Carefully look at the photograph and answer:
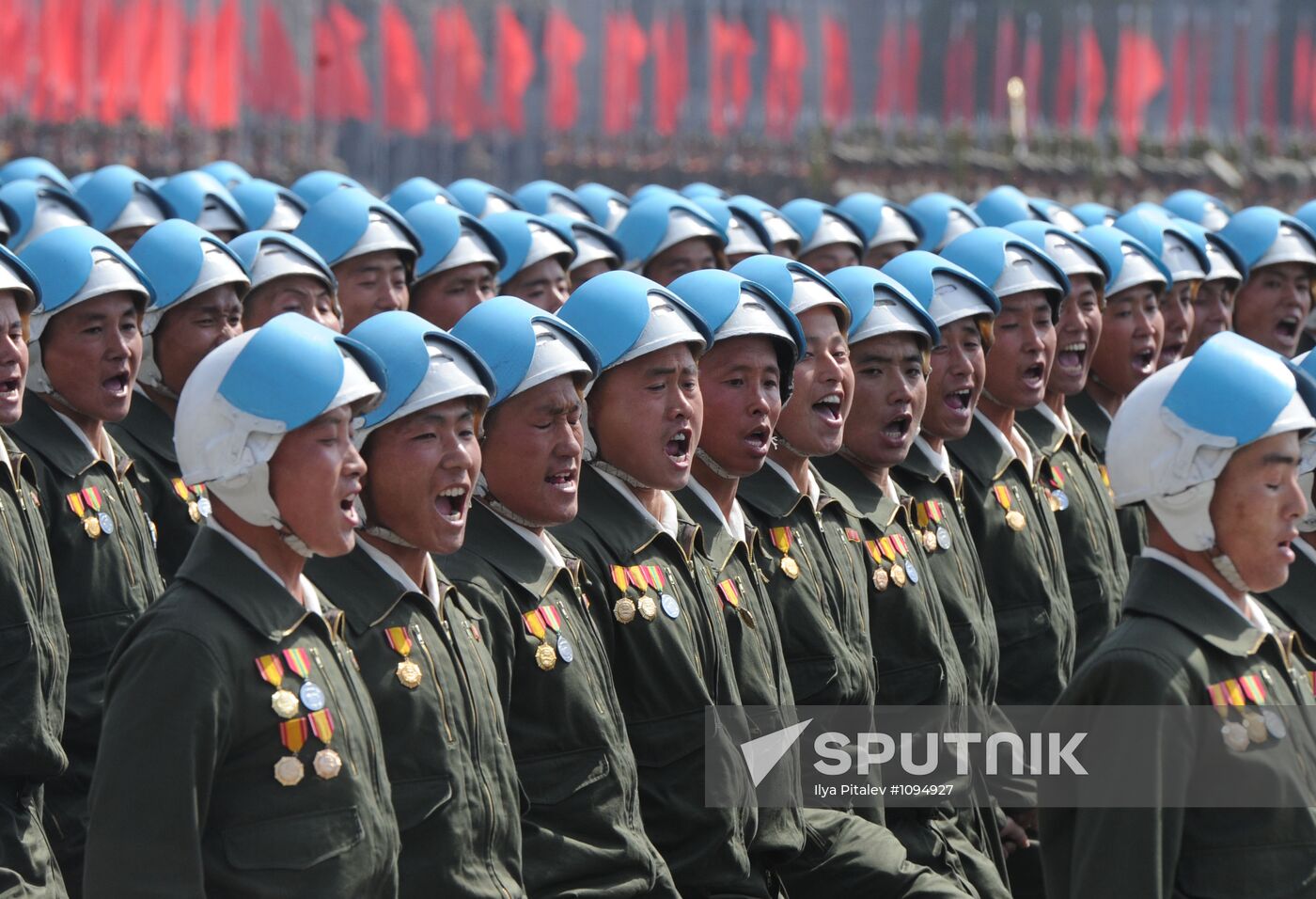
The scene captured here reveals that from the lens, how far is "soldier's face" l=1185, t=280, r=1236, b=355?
10.3 metres

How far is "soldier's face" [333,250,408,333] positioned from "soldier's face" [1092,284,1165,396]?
A: 295 cm

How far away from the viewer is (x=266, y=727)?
408 cm

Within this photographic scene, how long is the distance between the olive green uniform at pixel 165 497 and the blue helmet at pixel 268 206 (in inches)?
144

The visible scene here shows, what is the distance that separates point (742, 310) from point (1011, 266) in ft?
7.16

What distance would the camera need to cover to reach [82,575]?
6031 mm

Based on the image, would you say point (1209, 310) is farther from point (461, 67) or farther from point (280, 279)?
point (461, 67)

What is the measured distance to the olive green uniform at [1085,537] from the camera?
300 inches

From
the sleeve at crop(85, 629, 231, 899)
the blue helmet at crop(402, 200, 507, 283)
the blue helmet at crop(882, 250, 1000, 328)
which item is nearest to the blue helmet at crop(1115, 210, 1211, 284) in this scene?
the blue helmet at crop(882, 250, 1000, 328)

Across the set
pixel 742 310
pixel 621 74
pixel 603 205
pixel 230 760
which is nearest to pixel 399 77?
pixel 621 74

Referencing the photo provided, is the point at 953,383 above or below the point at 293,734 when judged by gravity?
above

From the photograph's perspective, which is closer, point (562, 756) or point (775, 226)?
point (562, 756)

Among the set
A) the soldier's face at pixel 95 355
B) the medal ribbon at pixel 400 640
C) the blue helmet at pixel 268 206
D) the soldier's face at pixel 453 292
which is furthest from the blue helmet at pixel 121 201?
the medal ribbon at pixel 400 640

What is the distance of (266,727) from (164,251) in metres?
3.69

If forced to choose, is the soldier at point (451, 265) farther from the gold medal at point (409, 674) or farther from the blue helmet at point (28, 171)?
the gold medal at point (409, 674)
